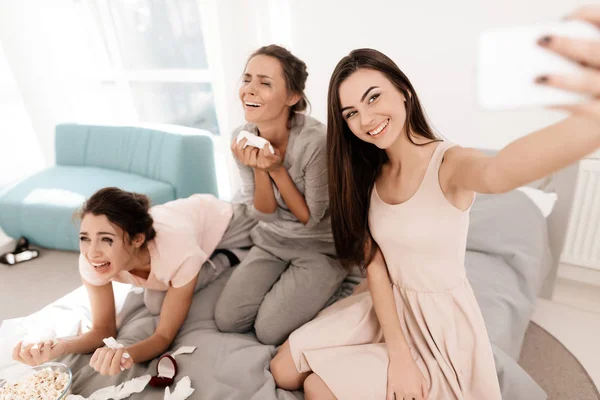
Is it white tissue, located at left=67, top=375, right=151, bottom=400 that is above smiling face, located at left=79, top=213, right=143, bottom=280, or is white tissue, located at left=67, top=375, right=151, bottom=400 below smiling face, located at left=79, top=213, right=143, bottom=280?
below

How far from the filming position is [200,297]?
140cm

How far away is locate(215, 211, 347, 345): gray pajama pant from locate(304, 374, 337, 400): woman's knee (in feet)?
0.90

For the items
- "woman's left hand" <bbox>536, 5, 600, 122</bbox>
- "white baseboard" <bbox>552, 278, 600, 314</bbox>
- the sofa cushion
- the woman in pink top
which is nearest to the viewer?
"woman's left hand" <bbox>536, 5, 600, 122</bbox>

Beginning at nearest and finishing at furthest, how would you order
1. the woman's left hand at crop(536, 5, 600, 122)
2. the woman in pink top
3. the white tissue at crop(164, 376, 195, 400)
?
the woman's left hand at crop(536, 5, 600, 122) → the white tissue at crop(164, 376, 195, 400) → the woman in pink top

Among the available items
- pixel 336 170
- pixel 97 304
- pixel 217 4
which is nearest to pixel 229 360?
pixel 97 304

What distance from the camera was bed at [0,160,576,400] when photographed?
3.40 feet

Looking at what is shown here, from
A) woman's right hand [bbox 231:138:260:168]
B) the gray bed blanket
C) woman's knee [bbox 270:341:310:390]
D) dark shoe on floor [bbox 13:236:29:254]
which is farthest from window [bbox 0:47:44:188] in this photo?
woman's knee [bbox 270:341:310:390]

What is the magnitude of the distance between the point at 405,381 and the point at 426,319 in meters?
0.15

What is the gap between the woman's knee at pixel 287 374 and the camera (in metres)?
1.02

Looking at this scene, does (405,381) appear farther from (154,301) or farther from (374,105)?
(154,301)

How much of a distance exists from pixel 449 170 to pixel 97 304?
1.10 metres

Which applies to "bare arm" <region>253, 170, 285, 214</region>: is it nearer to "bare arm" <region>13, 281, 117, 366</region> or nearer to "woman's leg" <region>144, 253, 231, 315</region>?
"woman's leg" <region>144, 253, 231, 315</region>

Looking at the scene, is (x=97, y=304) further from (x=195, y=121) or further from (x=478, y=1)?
(x=195, y=121)

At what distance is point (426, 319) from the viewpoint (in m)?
0.95
